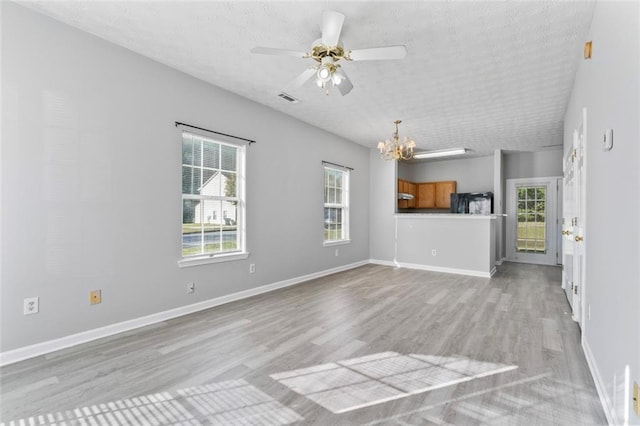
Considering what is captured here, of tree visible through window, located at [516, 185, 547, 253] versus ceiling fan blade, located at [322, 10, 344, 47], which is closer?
ceiling fan blade, located at [322, 10, 344, 47]

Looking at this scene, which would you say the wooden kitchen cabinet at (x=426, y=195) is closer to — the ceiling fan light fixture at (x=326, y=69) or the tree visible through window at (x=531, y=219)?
the tree visible through window at (x=531, y=219)

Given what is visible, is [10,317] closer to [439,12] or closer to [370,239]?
[439,12]

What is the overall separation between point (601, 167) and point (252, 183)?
3645 millimetres

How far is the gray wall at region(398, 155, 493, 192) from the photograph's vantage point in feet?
24.9

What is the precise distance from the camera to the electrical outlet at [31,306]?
7.87 ft

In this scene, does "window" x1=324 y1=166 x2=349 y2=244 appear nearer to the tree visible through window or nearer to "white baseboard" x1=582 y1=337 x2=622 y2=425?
"white baseboard" x1=582 y1=337 x2=622 y2=425

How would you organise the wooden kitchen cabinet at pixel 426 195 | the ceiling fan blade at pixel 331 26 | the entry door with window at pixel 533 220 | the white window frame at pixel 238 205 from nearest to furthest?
the ceiling fan blade at pixel 331 26
the white window frame at pixel 238 205
the entry door with window at pixel 533 220
the wooden kitchen cabinet at pixel 426 195

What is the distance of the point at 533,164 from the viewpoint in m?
7.14

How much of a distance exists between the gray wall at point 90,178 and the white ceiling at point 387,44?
25 centimetres

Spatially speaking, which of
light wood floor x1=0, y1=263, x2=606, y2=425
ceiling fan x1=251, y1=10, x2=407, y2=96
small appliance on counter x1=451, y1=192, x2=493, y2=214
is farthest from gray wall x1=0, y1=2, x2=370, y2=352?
small appliance on counter x1=451, y1=192, x2=493, y2=214

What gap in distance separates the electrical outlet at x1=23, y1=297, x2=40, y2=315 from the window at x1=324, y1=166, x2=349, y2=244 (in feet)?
13.5

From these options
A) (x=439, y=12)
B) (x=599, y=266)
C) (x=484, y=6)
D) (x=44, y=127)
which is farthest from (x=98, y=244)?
(x=599, y=266)

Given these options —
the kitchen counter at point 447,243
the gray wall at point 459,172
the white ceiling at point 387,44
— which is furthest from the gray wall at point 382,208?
the white ceiling at point 387,44

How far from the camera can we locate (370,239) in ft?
23.4
